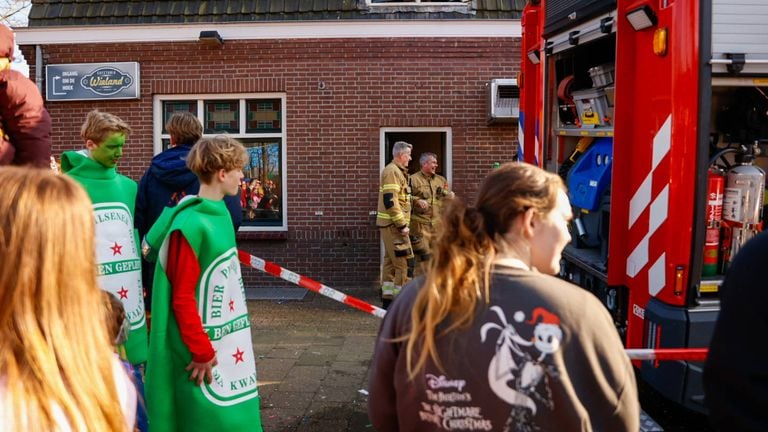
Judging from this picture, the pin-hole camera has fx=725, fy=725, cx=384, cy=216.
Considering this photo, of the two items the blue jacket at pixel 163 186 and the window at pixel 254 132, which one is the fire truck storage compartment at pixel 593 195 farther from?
the window at pixel 254 132

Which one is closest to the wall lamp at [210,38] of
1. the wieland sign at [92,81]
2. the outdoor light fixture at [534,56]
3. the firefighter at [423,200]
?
the wieland sign at [92,81]

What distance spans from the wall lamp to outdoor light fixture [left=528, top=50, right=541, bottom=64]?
5065 mm

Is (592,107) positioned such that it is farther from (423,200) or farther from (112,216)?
(423,200)

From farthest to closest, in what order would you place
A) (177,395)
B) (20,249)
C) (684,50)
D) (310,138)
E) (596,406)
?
1. (310,138)
2. (684,50)
3. (177,395)
4. (596,406)
5. (20,249)

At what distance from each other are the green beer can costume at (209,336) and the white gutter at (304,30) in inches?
273

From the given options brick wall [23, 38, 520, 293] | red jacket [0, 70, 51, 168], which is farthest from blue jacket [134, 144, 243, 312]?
brick wall [23, 38, 520, 293]

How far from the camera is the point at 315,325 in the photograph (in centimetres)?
795

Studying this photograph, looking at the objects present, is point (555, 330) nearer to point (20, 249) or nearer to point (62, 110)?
point (20, 249)

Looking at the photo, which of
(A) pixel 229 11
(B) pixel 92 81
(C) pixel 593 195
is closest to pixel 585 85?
(C) pixel 593 195

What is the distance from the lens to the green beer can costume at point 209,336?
3111 mm

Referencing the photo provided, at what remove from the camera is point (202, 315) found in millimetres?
3203

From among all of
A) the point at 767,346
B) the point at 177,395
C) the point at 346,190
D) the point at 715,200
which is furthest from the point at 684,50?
the point at 346,190

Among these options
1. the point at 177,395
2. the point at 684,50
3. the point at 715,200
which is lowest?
the point at 177,395

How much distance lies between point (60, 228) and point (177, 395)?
1895 millimetres
